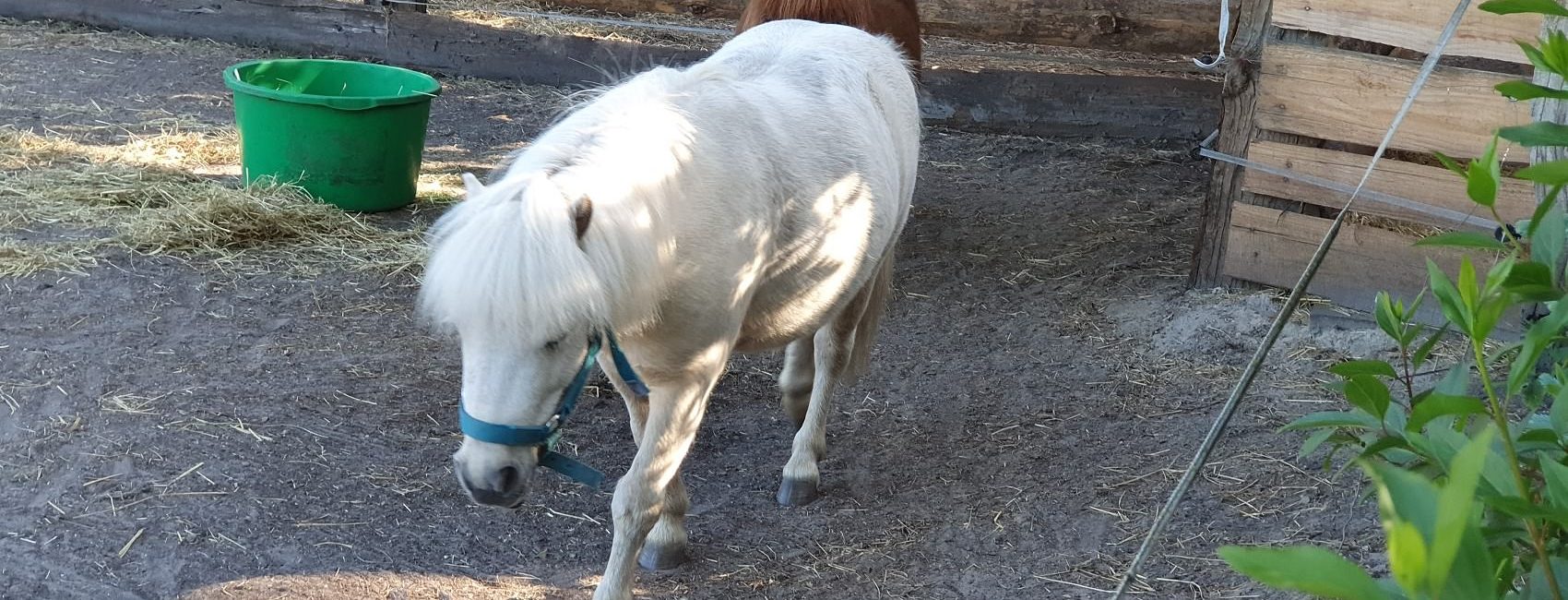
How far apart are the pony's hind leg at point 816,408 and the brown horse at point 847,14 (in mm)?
1575

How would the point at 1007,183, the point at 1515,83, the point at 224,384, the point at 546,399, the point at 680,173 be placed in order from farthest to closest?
the point at 1007,183
the point at 224,384
the point at 680,173
the point at 546,399
the point at 1515,83

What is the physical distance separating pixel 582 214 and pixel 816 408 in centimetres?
161

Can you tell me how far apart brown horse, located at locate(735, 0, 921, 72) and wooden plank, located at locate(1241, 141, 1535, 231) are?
144 cm

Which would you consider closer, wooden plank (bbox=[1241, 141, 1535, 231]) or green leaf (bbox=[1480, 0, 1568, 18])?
green leaf (bbox=[1480, 0, 1568, 18])

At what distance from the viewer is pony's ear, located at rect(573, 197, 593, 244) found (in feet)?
6.56

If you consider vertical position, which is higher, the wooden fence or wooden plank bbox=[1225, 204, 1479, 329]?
the wooden fence

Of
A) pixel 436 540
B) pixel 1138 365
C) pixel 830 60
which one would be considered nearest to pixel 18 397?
pixel 436 540

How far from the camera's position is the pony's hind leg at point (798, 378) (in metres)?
3.50

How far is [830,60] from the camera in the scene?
10.3 feet

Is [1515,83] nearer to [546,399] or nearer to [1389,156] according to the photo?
[546,399]

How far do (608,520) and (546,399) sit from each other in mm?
1174

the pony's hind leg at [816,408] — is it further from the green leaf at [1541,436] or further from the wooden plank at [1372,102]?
the green leaf at [1541,436]

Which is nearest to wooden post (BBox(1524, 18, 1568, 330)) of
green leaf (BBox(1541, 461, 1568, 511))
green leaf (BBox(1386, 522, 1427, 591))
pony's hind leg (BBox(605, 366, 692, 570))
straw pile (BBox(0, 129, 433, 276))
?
green leaf (BBox(1541, 461, 1568, 511))

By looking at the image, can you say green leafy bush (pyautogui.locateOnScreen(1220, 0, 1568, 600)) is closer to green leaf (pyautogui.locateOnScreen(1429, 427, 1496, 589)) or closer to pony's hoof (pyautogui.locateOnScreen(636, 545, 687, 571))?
green leaf (pyautogui.locateOnScreen(1429, 427, 1496, 589))
